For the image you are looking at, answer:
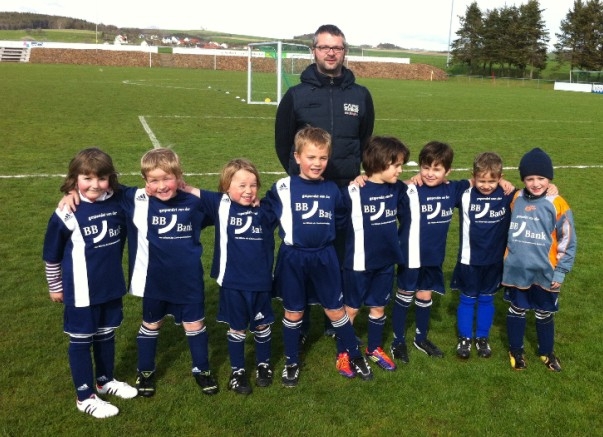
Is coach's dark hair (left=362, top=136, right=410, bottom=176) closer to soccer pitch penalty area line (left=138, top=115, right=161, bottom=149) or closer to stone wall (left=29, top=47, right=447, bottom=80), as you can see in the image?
soccer pitch penalty area line (left=138, top=115, right=161, bottom=149)

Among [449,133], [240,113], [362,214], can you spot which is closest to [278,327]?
[362,214]

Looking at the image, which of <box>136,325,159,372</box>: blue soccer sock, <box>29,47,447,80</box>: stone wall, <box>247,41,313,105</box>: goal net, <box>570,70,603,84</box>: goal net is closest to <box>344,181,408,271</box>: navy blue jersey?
<box>136,325,159,372</box>: blue soccer sock

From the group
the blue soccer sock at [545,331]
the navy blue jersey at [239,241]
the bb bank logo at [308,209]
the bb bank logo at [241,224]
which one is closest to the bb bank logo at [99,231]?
the navy blue jersey at [239,241]

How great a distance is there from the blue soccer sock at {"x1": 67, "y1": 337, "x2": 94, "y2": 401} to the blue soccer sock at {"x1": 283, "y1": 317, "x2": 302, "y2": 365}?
1235 mm

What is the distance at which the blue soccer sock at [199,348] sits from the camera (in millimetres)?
3641

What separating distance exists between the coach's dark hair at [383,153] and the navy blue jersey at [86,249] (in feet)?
5.33

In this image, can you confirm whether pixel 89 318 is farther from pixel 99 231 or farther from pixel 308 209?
pixel 308 209

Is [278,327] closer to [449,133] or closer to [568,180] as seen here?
[568,180]

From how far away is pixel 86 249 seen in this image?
3.31 metres

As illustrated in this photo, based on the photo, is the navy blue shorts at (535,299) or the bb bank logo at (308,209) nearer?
the bb bank logo at (308,209)

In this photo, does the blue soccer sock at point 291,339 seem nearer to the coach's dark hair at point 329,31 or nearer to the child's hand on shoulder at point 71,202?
the child's hand on shoulder at point 71,202

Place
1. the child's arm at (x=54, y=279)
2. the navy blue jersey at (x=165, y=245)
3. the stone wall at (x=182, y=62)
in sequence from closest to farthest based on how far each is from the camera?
the child's arm at (x=54, y=279)
the navy blue jersey at (x=165, y=245)
the stone wall at (x=182, y=62)

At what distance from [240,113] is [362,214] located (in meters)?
15.8

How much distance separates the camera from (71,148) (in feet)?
39.3
